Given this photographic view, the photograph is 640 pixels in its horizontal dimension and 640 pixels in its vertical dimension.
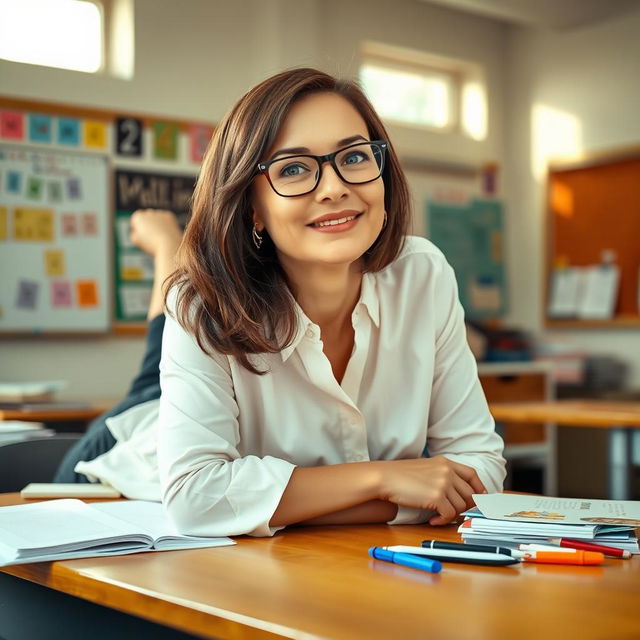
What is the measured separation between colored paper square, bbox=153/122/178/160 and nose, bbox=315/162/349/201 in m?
3.69

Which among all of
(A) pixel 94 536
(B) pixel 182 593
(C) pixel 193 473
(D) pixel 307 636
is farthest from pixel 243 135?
(D) pixel 307 636

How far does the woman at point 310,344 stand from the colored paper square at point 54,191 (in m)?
3.26

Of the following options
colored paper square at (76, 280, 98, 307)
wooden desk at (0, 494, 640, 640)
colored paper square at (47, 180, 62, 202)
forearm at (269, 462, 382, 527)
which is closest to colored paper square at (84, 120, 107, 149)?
colored paper square at (47, 180, 62, 202)

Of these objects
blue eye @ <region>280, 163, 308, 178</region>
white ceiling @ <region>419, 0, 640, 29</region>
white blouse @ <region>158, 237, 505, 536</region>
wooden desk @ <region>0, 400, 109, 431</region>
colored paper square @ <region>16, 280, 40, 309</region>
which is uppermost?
white ceiling @ <region>419, 0, 640, 29</region>

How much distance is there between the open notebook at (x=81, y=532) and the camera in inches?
46.6

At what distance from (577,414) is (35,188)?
2.64m

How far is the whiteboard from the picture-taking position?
180 inches

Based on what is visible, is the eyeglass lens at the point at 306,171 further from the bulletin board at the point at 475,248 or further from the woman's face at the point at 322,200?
the bulletin board at the point at 475,248

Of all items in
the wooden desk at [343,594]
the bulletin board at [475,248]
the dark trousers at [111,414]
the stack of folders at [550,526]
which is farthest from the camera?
the bulletin board at [475,248]

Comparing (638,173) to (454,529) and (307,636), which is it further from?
(307,636)

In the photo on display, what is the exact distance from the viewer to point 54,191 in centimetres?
469

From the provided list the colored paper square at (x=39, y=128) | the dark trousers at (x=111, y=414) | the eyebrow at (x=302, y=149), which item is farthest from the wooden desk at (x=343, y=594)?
the colored paper square at (x=39, y=128)

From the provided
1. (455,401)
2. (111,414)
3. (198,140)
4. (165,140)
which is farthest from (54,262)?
(455,401)

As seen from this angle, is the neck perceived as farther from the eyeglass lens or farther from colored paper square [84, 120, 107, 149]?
colored paper square [84, 120, 107, 149]
